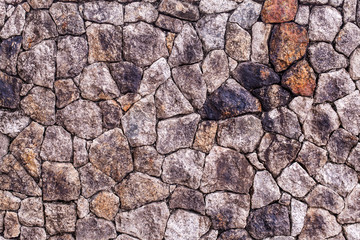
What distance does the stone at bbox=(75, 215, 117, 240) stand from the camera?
235 cm

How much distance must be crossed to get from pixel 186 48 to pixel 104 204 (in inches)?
55.0

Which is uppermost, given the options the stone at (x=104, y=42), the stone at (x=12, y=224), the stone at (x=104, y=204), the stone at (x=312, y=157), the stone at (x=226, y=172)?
the stone at (x=104, y=42)

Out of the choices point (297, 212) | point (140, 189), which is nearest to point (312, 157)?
point (297, 212)

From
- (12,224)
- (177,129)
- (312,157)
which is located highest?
(177,129)

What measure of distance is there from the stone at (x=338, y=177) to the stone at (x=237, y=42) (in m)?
1.09

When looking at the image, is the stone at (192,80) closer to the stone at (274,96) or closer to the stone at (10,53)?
the stone at (274,96)

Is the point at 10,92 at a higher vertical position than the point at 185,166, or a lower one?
higher

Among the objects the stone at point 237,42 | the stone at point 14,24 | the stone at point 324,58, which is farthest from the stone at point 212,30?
the stone at point 14,24

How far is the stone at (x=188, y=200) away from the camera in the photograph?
2.33 m

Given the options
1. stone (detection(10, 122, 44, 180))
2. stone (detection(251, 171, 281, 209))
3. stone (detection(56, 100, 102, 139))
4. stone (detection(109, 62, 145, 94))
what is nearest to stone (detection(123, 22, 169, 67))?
stone (detection(109, 62, 145, 94))

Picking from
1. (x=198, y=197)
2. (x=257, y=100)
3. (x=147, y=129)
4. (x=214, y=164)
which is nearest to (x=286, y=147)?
(x=257, y=100)

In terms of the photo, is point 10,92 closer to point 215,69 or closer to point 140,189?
point 140,189

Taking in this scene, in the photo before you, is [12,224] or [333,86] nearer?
[333,86]

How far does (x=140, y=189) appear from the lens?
2.34 metres
